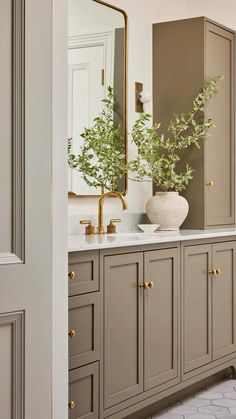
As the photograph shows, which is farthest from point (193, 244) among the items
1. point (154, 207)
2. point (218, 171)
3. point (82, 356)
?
point (82, 356)

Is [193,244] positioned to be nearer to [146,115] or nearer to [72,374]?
[146,115]

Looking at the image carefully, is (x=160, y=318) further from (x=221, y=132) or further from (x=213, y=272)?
(x=221, y=132)

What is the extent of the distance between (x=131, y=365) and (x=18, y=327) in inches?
50.5

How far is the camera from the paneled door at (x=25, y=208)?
1.89 m

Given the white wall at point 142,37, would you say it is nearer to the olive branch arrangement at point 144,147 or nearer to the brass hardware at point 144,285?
the olive branch arrangement at point 144,147

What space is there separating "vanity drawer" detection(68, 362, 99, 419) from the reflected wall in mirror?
1.04 metres

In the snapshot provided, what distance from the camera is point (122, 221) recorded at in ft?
13.0

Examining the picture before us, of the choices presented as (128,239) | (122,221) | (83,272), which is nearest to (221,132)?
(122,221)

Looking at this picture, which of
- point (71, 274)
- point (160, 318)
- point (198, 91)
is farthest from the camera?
point (198, 91)

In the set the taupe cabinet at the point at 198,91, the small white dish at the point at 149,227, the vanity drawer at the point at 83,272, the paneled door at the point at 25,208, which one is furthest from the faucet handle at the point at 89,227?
the paneled door at the point at 25,208

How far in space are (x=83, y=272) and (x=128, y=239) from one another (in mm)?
448

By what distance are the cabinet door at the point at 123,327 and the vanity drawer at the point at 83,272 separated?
0.27 ft

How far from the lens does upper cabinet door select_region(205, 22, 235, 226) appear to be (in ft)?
13.6

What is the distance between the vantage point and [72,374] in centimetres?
271
